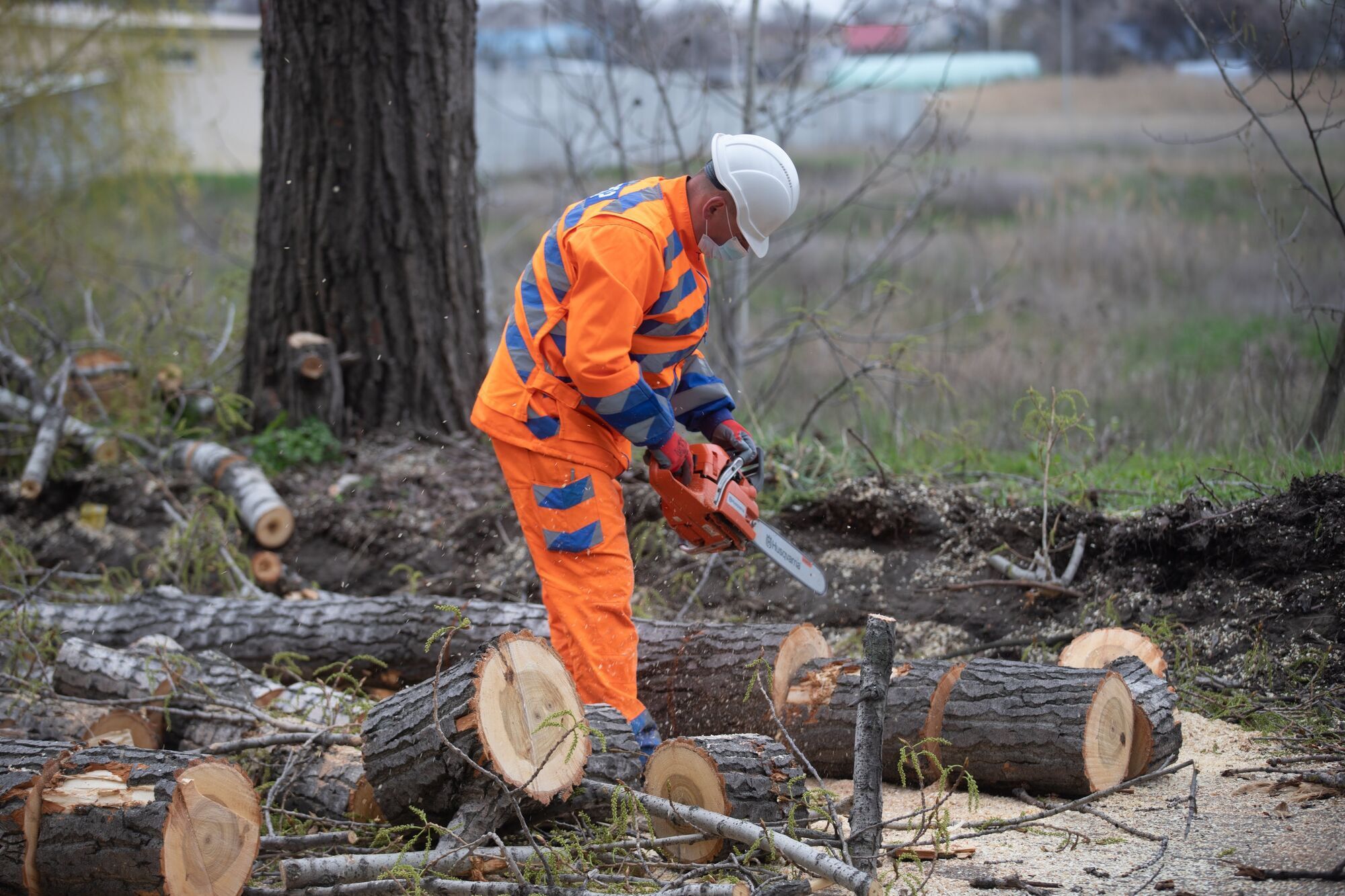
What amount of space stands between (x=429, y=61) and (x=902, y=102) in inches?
282

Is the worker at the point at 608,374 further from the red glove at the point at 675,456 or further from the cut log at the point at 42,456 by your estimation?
the cut log at the point at 42,456

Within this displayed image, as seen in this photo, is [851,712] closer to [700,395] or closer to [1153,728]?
[1153,728]

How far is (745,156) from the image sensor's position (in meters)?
3.10

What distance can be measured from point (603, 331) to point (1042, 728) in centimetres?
171

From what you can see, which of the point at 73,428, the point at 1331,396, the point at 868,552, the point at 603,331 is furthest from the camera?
the point at 73,428

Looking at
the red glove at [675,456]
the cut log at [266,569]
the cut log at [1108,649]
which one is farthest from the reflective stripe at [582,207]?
the cut log at [266,569]

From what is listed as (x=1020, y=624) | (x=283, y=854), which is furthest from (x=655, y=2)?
(x=283, y=854)

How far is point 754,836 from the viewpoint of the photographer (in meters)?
2.44

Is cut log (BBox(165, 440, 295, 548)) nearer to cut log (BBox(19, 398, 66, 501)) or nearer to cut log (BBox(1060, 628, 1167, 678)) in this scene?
cut log (BBox(19, 398, 66, 501))

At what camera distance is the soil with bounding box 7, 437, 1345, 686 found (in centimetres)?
382

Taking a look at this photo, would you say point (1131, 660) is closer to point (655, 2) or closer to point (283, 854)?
point (283, 854)

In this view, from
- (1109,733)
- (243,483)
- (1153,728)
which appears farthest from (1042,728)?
(243,483)

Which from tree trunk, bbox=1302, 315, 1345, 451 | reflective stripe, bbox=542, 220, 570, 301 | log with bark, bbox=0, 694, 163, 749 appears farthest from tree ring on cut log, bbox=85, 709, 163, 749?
tree trunk, bbox=1302, 315, 1345, 451

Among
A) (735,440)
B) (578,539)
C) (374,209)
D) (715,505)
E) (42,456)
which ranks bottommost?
(42,456)
